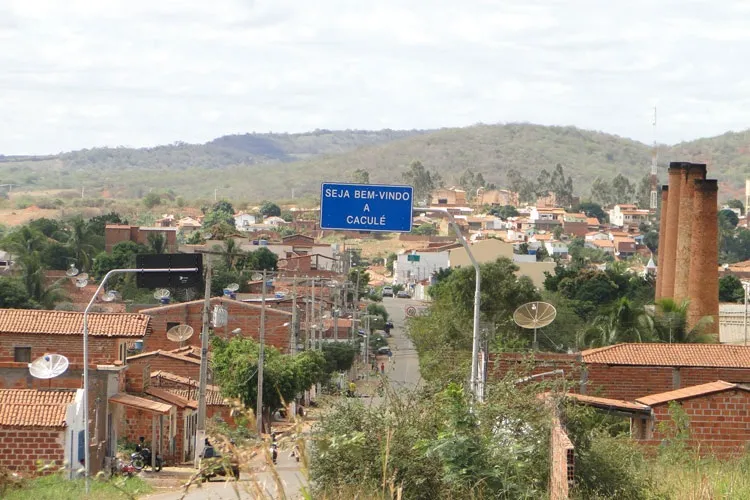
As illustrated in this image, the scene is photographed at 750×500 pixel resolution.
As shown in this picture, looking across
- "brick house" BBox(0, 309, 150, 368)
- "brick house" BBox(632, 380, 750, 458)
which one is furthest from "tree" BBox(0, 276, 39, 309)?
"brick house" BBox(632, 380, 750, 458)

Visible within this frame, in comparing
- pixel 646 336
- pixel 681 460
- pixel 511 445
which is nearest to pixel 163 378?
pixel 646 336

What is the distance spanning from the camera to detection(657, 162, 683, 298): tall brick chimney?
202 feet

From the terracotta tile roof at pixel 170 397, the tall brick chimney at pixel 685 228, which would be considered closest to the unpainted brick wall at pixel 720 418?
the terracotta tile roof at pixel 170 397

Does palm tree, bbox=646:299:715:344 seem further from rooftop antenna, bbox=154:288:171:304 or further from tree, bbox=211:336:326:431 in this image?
rooftop antenna, bbox=154:288:171:304

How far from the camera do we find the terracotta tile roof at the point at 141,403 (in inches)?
1430

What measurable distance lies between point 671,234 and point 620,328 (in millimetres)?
18878

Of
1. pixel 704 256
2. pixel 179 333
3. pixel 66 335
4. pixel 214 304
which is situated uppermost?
pixel 704 256

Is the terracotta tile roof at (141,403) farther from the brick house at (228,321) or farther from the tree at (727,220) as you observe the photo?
the tree at (727,220)

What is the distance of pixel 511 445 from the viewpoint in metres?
14.1

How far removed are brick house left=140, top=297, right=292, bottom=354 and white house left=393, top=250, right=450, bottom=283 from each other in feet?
217

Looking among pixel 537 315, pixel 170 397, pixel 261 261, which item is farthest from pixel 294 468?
pixel 261 261

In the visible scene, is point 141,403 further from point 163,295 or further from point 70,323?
point 163,295

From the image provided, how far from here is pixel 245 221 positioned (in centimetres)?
17862

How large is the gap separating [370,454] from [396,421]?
21.7 inches
